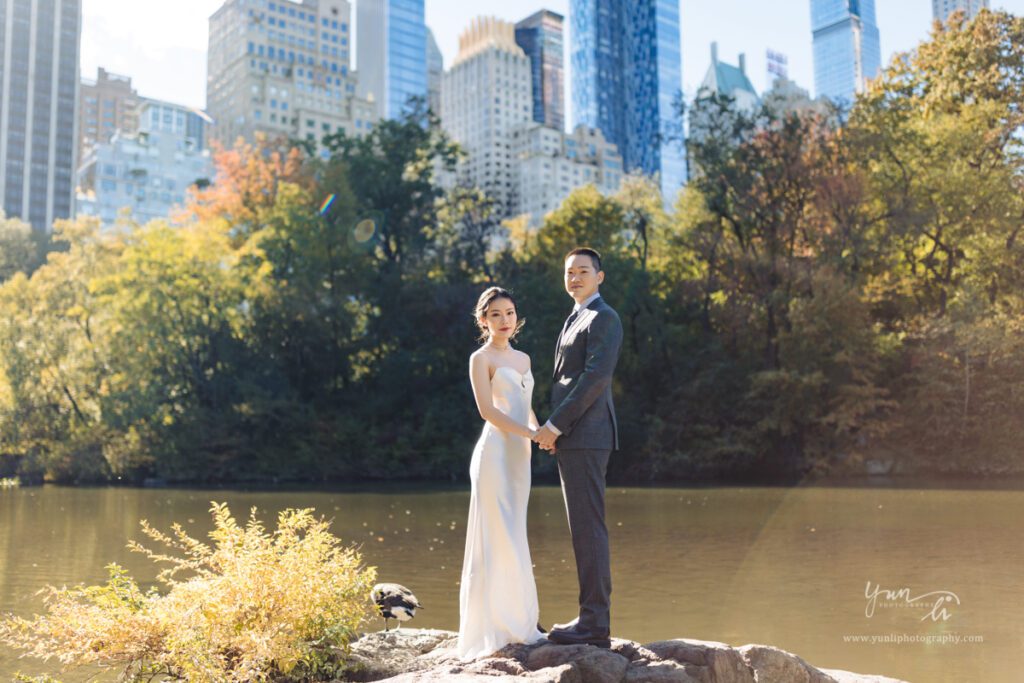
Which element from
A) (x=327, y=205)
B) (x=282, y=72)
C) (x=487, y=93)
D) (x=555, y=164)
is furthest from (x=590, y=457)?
(x=487, y=93)

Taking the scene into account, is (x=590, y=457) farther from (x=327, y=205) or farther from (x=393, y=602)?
(x=327, y=205)

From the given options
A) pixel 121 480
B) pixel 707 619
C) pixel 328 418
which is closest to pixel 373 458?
pixel 328 418

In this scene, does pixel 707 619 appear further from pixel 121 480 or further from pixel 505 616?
pixel 121 480

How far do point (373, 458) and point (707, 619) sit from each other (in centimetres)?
2312

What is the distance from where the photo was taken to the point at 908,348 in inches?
1073

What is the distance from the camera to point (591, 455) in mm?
4941

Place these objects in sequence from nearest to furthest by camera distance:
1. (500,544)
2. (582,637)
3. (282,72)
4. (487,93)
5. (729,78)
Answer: (582,637) → (500,544) → (282,72) → (487,93) → (729,78)

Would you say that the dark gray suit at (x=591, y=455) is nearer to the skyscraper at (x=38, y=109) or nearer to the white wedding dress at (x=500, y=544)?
the white wedding dress at (x=500, y=544)

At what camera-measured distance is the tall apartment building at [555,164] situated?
118 metres

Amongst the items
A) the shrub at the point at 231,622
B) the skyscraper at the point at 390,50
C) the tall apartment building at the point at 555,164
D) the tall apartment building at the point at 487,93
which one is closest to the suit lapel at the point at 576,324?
the shrub at the point at 231,622

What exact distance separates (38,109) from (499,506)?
117 metres

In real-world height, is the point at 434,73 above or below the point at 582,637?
above

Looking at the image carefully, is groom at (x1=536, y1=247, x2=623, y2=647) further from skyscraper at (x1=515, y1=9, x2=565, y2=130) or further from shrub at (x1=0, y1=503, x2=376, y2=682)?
skyscraper at (x1=515, y1=9, x2=565, y2=130)

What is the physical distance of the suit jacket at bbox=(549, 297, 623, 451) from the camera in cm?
488
